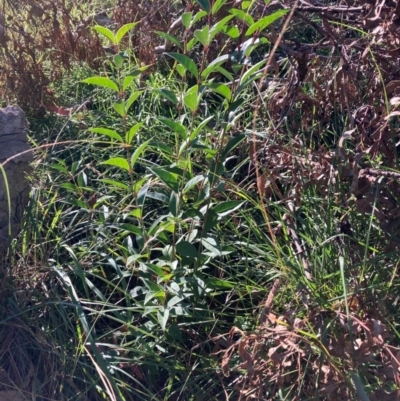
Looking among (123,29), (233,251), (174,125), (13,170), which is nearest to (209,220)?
(233,251)

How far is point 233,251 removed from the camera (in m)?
2.35

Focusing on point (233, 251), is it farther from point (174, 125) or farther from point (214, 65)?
point (214, 65)

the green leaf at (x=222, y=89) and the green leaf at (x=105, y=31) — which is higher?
the green leaf at (x=105, y=31)

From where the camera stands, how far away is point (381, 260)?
2330 millimetres

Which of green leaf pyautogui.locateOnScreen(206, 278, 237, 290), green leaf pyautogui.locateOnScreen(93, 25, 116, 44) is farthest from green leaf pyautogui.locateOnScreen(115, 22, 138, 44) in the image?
green leaf pyautogui.locateOnScreen(206, 278, 237, 290)

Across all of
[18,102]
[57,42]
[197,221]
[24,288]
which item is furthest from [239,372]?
[57,42]

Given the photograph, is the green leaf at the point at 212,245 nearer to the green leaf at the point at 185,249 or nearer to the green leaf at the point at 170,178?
the green leaf at the point at 185,249

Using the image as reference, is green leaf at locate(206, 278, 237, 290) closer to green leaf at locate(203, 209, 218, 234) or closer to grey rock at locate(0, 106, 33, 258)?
green leaf at locate(203, 209, 218, 234)

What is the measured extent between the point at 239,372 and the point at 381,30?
4.16 feet

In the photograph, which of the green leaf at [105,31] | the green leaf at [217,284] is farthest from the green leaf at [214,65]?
the green leaf at [217,284]

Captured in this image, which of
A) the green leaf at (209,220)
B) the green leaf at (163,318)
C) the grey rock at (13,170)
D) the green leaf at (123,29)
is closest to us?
the green leaf at (123,29)

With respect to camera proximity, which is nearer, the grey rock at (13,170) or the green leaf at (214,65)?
the green leaf at (214,65)

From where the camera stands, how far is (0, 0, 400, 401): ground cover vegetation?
6.78 feet

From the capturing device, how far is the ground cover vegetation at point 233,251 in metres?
2.07
